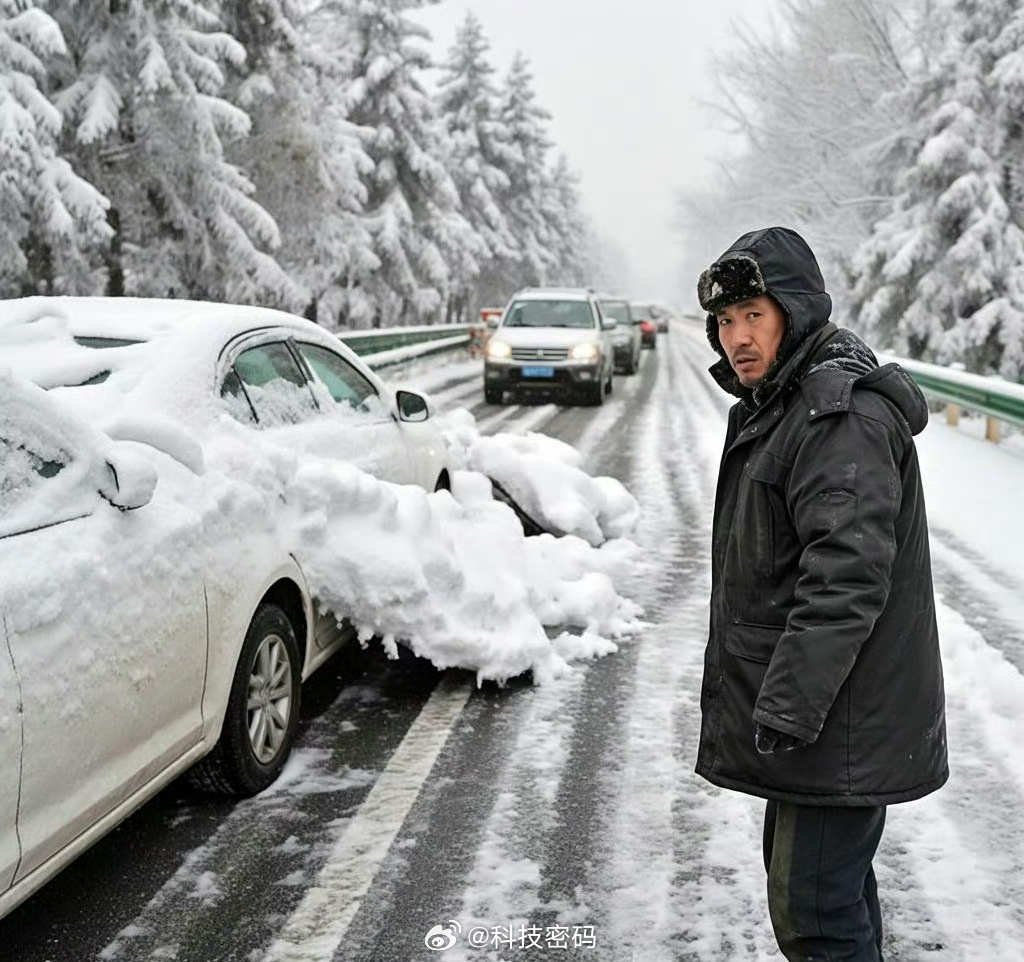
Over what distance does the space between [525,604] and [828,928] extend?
119 inches

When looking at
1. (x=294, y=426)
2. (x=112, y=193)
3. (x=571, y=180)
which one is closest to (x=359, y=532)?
(x=294, y=426)

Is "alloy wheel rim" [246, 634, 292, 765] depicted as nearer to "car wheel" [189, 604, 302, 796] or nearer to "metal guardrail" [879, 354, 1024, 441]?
"car wheel" [189, 604, 302, 796]

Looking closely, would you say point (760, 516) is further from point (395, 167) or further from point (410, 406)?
point (395, 167)

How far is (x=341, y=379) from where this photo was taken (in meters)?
5.40

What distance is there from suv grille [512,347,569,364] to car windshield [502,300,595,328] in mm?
1298

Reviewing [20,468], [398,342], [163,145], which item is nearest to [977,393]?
[20,468]

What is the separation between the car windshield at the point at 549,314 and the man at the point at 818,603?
54.3 feet

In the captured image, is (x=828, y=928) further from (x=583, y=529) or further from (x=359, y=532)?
(x=583, y=529)

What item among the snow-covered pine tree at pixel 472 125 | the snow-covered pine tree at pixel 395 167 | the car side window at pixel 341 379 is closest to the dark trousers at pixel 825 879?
the car side window at pixel 341 379

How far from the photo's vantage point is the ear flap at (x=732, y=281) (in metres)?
2.10

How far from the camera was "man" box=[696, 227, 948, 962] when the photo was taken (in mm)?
1962

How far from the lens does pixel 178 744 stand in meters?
3.16

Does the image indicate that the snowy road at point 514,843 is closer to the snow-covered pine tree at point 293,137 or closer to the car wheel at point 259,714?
the car wheel at point 259,714

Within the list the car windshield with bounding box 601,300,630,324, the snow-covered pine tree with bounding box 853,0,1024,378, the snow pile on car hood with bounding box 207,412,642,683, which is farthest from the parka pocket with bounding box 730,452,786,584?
the car windshield with bounding box 601,300,630,324
